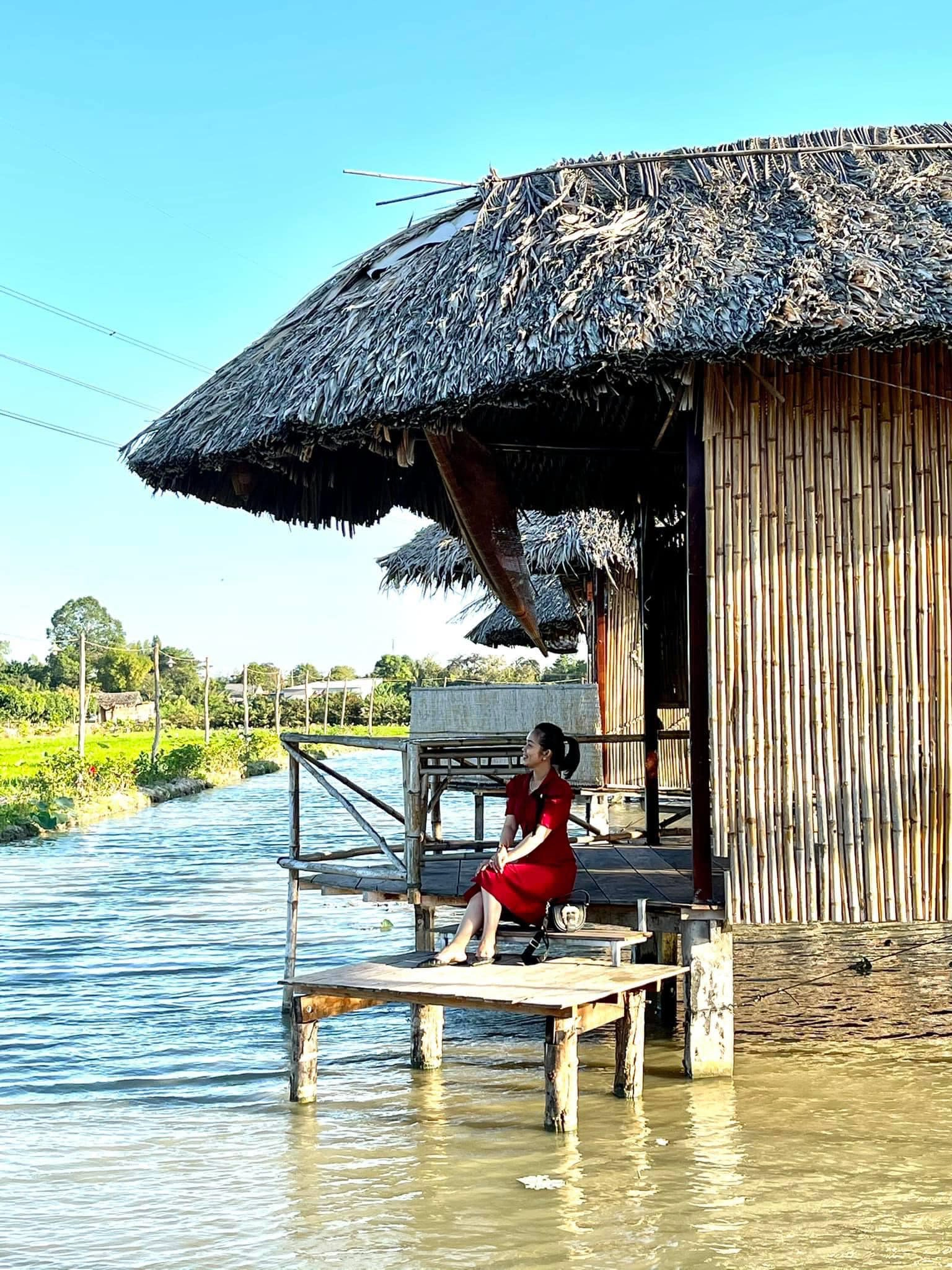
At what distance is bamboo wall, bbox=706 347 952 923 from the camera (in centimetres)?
524

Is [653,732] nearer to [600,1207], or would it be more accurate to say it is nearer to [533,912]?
[533,912]

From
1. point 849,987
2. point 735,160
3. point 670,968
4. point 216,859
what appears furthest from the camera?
point 216,859

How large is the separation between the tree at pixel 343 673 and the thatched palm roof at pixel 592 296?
5277cm

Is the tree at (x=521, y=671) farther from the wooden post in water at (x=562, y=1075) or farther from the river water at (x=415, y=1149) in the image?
the wooden post in water at (x=562, y=1075)

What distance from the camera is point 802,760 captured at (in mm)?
5273

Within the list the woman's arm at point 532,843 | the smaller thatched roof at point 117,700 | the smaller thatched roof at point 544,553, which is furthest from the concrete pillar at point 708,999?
the smaller thatched roof at point 117,700

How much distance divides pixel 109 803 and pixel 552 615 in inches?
353

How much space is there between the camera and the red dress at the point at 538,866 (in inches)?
208

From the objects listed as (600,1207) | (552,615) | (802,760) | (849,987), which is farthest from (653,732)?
(552,615)

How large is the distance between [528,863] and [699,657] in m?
1.10

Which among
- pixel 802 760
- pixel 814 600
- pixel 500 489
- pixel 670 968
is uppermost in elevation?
pixel 500 489

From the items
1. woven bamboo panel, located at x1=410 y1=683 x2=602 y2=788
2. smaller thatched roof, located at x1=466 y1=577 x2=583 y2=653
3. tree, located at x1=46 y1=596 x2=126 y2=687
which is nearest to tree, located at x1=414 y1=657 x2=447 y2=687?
tree, located at x1=46 y1=596 x2=126 y2=687

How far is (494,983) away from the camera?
4.84 m

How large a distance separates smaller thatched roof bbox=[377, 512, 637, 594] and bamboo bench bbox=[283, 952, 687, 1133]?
627 centimetres
